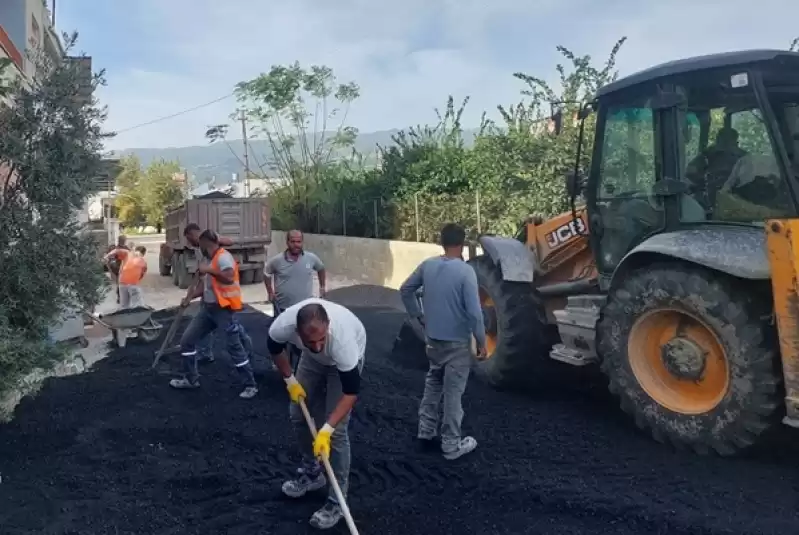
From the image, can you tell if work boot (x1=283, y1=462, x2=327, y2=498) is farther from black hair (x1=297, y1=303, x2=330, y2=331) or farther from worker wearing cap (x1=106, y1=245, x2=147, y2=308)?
worker wearing cap (x1=106, y1=245, x2=147, y2=308)

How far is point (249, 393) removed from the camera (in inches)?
262

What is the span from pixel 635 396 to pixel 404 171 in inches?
502

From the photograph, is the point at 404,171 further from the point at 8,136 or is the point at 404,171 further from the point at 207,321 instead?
the point at 8,136

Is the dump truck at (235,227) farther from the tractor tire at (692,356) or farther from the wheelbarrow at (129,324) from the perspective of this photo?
the tractor tire at (692,356)

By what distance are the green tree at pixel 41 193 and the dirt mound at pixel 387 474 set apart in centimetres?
85

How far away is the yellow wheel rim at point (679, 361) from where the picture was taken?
4727 millimetres

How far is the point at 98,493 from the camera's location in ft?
14.8

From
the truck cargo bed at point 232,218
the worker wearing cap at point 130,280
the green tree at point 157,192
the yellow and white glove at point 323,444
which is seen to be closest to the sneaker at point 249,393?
the yellow and white glove at point 323,444

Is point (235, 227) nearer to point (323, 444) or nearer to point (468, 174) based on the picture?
point (468, 174)

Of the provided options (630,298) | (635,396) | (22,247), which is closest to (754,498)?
(635,396)

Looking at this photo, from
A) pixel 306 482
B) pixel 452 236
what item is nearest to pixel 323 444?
pixel 306 482

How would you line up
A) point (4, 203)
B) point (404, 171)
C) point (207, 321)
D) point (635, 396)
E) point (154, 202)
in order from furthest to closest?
point (154, 202) → point (404, 171) → point (207, 321) → point (4, 203) → point (635, 396)

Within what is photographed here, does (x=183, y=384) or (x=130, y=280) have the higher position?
(x=130, y=280)

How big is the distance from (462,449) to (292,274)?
2.59 meters
